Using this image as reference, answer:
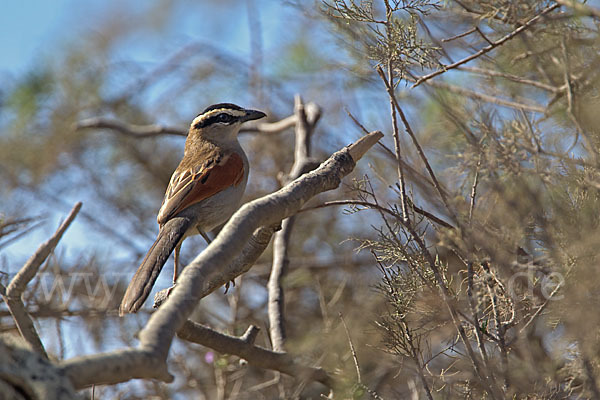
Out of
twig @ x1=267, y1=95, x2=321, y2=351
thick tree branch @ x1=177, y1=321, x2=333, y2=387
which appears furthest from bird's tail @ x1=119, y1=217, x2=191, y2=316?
twig @ x1=267, y1=95, x2=321, y2=351

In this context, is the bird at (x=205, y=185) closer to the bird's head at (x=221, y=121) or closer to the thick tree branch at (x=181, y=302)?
the bird's head at (x=221, y=121)

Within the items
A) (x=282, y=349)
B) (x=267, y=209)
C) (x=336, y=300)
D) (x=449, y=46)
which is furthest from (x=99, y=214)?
(x=267, y=209)

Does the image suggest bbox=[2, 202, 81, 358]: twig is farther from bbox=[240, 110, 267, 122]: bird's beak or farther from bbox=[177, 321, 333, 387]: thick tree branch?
bbox=[240, 110, 267, 122]: bird's beak

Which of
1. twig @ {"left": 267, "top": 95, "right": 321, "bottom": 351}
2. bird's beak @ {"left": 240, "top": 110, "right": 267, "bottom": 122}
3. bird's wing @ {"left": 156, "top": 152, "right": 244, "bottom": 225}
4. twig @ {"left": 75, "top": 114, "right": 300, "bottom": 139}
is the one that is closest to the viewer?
twig @ {"left": 267, "top": 95, "right": 321, "bottom": 351}

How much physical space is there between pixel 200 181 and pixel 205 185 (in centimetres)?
6

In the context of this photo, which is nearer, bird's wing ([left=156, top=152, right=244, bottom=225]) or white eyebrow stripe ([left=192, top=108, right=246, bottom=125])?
bird's wing ([left=156, top=152, right=244, bottom=225])

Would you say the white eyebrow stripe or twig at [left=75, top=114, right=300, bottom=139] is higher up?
twig at [left=75, top=114, right=300, bottom=139]

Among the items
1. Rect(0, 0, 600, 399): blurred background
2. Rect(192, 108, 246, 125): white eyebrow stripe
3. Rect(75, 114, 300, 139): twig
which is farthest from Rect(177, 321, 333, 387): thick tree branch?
Rect(75, 114, 300, 139): twig

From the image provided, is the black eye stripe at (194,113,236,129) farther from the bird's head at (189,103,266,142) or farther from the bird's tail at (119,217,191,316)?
the bird's tail at (119,217,191,316)

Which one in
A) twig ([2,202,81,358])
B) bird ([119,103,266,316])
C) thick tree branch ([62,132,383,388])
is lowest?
thick tree branch ([62,132,383,388])

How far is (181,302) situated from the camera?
2168 millimetres

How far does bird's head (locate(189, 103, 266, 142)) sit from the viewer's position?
6.02 m

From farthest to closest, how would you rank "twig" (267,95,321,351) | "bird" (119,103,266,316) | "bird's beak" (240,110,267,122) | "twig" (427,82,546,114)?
"bird's beak" (240,110,267,122)
"bird" (119,103,266,316)
"twig" (267,95,321,351)
"twig" (427,82,546,114)

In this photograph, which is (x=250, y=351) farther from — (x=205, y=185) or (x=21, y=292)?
(x=205, y=185)
